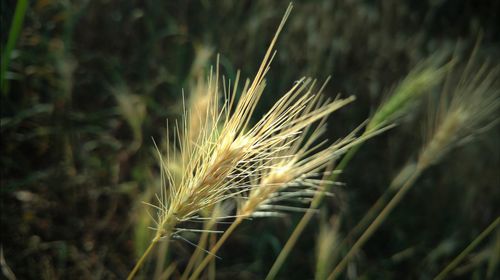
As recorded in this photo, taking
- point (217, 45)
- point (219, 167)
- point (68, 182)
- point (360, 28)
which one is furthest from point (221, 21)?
point (219, 167)

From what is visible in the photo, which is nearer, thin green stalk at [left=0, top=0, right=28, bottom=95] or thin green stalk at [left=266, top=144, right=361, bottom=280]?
thin green stalk at [left=266, top=144, right=361, bottom=280]

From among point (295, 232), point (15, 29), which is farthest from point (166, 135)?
point (295, 232)

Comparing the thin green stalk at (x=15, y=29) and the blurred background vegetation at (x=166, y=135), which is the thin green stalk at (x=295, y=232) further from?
the thin green stalk at (x=15, y=29)

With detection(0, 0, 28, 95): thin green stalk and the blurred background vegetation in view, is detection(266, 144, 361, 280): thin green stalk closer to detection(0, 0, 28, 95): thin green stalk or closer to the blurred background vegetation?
the blurred background vegetation

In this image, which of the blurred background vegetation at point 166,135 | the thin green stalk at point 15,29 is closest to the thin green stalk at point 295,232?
the blurred background vegetation at point 166,135

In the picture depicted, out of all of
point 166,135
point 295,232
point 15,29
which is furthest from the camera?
point 166,135

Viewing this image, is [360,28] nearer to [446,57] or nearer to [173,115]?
[446,57]

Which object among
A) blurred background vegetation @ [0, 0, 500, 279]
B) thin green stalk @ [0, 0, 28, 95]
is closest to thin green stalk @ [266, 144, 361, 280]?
blurred background vegetation @ [0, 0, 500, 279]

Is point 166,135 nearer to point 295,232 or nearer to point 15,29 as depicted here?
point 15,29
